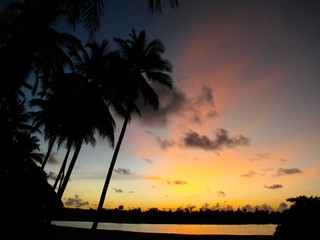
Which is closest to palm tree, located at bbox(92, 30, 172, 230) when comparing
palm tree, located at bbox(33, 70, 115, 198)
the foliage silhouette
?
palm tree, located at bbox(33, 70, 115, 198)

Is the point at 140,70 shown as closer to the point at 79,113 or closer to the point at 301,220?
the point at 79,113

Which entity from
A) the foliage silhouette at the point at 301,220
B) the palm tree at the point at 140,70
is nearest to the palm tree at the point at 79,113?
the palm tree at the point at 140,70

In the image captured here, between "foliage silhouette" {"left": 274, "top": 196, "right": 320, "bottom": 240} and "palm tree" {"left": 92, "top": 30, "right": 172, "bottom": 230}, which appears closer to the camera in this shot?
"foliage silhouette" {"left": 274, "top": 196, "right": 320, "bottom": 240}

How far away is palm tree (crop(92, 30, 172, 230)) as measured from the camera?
21.7m

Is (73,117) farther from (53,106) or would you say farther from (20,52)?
(20,52)

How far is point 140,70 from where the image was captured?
22.6 metres

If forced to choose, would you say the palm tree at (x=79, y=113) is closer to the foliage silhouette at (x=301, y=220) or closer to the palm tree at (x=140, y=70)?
the palm tree at (x=140, y=70)

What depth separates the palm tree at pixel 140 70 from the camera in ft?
71.2

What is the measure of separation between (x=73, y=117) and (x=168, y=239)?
38.0ft

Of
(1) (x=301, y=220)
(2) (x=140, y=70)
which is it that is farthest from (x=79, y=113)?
(1) (x=301, y=220)

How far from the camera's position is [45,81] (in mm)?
17188

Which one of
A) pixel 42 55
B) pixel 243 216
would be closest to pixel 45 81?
pixel 42 55

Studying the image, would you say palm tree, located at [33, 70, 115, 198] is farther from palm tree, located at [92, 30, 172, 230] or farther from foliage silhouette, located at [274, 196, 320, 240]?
foliage silhouette, located at [274, 196, 320, 240]

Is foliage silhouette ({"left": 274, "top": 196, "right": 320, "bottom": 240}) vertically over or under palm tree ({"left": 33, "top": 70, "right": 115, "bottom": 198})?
under
